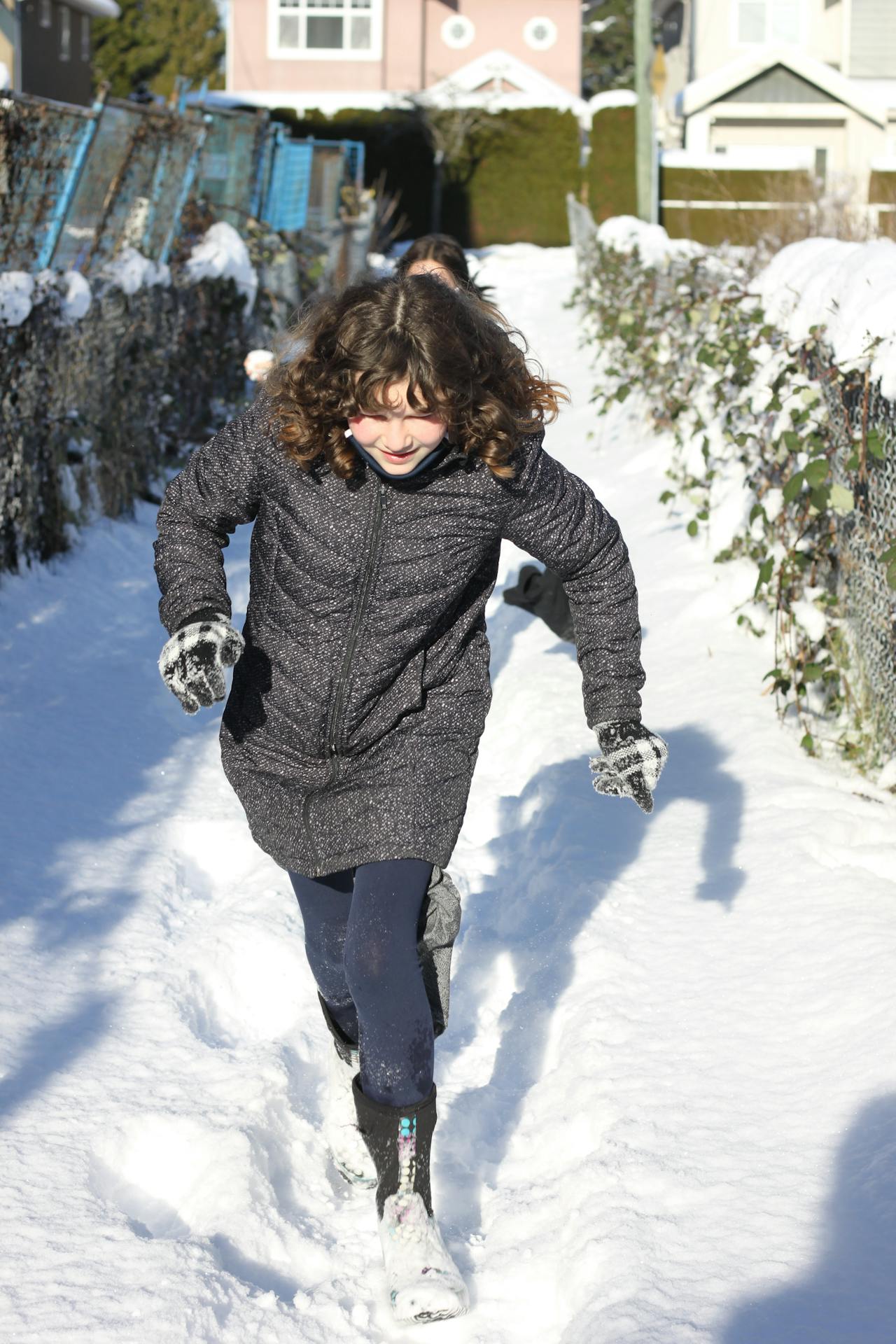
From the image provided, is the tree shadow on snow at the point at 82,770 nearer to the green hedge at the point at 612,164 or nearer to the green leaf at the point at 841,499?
the green leaf at the point at 841,499

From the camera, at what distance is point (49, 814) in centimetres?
455

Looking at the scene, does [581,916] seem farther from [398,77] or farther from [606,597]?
[398,77]

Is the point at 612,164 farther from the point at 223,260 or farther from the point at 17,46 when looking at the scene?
the point at 223,260

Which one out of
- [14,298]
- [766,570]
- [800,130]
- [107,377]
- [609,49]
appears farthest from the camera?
[609,49]

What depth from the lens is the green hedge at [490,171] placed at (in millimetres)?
29500

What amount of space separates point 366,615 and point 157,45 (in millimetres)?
49275

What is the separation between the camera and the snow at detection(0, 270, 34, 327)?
6.13 meters

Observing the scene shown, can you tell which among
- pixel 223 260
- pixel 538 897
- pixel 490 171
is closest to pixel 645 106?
pixel 490 171

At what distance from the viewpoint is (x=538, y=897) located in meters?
4.13

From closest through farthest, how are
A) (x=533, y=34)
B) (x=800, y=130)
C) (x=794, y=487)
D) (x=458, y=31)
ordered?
(x=794, y=487)
(x=800, y=130)
(x=458, y=31)
(x=533, y=34)

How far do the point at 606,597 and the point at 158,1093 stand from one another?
4.78ft

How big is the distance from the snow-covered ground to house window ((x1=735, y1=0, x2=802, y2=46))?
108 ft

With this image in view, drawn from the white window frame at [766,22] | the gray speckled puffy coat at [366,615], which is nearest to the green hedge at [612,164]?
the white window frame at [766,22]

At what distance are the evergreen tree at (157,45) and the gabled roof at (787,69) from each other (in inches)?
727
